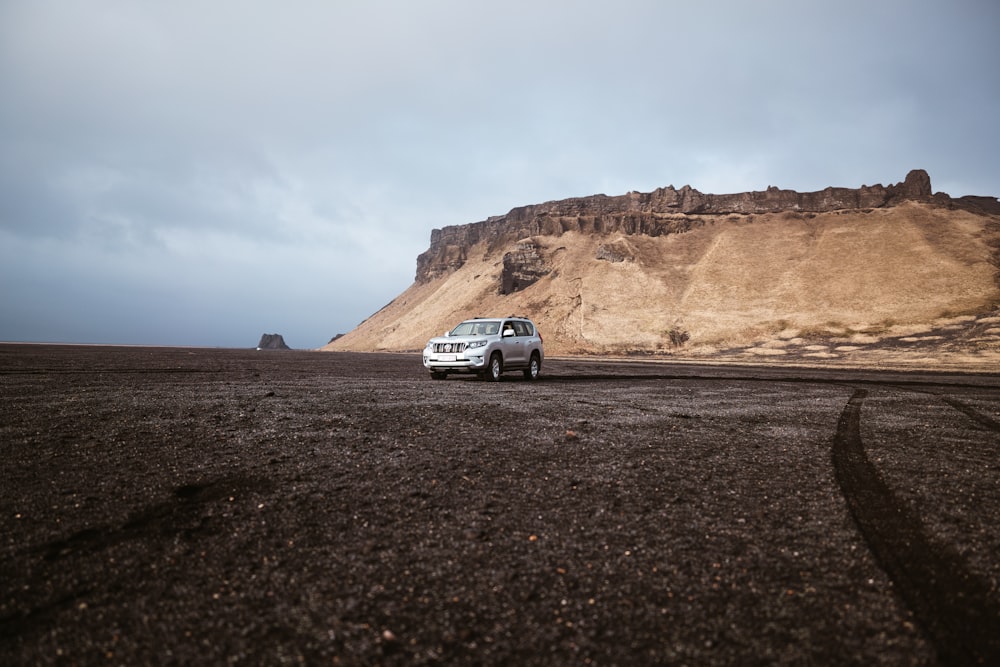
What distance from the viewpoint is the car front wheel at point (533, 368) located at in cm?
1873

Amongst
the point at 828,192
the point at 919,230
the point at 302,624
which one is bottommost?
the point at 302,624

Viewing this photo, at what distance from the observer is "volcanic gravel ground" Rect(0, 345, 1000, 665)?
262cm

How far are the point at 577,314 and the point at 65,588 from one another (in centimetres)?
6390

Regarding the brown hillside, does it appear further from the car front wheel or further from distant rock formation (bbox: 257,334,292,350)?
distant rock formation (bbox: 257,334,292,350)

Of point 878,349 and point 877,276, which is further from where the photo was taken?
point 877,276

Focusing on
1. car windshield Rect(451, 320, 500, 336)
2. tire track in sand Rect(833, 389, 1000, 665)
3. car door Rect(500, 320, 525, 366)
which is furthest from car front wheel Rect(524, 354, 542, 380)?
tire track in sand Rect(833, 389, 1000, 665)

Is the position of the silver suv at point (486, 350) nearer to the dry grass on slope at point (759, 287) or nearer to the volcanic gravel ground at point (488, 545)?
the volcanic gravel ground at point (488, 545)

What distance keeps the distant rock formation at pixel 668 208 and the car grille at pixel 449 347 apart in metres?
58.9

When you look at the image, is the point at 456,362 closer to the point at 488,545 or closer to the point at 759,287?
the point at 488,545

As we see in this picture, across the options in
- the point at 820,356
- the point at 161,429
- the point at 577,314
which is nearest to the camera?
the point at 161,429

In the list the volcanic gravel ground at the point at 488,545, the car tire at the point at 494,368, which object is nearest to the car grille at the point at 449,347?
the car tire at the point at 494,368

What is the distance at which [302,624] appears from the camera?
2.74 metres

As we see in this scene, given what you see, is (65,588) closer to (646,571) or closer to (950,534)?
(646,571)

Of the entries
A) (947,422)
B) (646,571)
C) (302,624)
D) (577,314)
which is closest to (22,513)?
(302,624)
